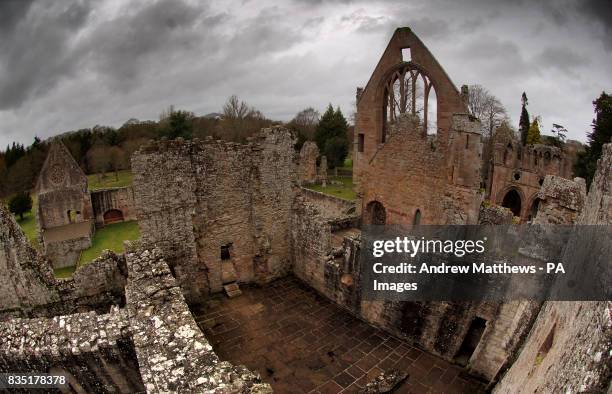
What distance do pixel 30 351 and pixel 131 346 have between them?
4.03 feet

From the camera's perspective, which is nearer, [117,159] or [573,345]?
Answer: [573,345]

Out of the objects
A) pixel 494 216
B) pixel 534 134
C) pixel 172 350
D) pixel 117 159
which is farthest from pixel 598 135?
pixel 117 159

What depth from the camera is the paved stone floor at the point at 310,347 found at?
22.8 ft

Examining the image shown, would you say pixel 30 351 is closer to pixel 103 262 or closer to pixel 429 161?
pixel 103 262

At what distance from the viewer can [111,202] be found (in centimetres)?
2552

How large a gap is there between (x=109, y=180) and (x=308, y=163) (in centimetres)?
2031

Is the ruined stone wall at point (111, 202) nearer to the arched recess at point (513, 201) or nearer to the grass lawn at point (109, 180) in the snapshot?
the grass lawn at point (109, 180)

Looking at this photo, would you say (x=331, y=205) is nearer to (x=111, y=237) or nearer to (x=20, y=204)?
(x=111, y=237)

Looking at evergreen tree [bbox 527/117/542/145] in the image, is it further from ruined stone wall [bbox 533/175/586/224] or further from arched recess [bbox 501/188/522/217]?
ruined stone wall [bbox 533/175/586/224]

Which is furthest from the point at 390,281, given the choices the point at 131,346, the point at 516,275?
the point at 131,346

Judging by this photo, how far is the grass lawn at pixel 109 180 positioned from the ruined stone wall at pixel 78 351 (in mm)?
31135

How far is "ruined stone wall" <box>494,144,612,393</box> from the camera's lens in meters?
2.72

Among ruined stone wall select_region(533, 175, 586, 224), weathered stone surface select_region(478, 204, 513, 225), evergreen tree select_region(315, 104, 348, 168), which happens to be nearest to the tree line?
evergreen tree select_region(315, 104, 348, 168)

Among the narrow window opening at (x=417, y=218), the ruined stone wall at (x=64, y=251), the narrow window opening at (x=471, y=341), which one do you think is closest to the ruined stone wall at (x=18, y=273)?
the narrow window opening at (x=471, y=341)
